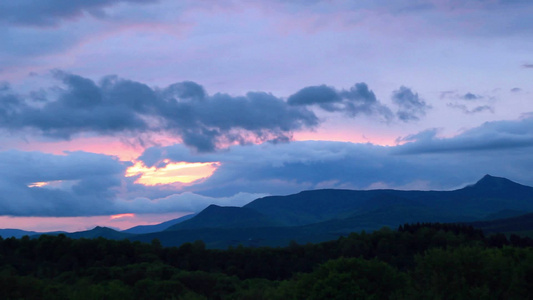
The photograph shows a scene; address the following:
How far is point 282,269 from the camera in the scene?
11769 cm

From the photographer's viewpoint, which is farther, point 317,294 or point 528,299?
point 317,294

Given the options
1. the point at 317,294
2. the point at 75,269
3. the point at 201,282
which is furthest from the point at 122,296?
the point at 75,269

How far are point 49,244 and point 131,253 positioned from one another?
56.9 feet

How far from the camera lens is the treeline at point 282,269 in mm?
39438

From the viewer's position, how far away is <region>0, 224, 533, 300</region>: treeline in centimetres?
3944

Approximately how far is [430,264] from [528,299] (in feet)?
21.5

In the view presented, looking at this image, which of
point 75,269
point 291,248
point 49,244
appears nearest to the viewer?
point 75,269

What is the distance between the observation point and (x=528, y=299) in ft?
123

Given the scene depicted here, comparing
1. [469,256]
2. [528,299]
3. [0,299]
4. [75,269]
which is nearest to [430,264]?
[469,256]

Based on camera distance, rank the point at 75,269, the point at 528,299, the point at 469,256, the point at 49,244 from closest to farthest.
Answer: the point at 528,299, the point at 469,256, the point at 75,269, the point at 49,244

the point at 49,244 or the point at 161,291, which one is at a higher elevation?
the point at 49,244

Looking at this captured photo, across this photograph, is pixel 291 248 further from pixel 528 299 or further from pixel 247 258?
pixel 528 299

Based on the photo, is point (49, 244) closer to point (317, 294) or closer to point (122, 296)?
point (122, 296)

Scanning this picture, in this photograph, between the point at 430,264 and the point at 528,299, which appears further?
→ the point at 430,264
